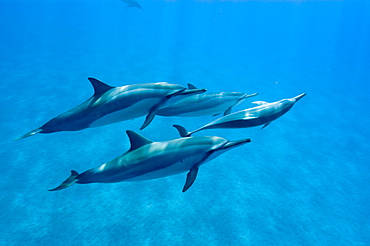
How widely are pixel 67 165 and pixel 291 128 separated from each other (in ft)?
40.4

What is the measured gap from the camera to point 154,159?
2.92 meters

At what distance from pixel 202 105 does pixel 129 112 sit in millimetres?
1393

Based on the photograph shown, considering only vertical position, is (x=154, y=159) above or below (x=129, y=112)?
below

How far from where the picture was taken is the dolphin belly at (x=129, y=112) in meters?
3.25

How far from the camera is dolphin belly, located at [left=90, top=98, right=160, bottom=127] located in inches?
128

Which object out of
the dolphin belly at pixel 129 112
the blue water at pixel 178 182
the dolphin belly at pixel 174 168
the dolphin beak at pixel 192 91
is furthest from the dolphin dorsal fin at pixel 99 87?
the blue water at pixel 178 182

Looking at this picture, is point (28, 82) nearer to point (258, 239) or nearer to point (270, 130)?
point (270, 130)

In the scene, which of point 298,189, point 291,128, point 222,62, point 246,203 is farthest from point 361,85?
point 246,203

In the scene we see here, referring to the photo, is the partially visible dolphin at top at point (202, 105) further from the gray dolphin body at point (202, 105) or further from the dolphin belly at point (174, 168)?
the dolphin belly at point (174, 168)

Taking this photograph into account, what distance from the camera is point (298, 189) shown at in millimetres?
9305

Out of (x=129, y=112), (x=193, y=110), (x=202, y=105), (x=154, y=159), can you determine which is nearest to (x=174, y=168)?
(x=154, y=159)

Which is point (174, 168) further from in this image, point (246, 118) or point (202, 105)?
point (202, 105)

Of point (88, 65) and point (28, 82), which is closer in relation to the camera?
point (28, 82)

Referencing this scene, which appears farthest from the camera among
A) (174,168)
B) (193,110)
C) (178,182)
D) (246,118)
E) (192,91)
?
(178,182)
